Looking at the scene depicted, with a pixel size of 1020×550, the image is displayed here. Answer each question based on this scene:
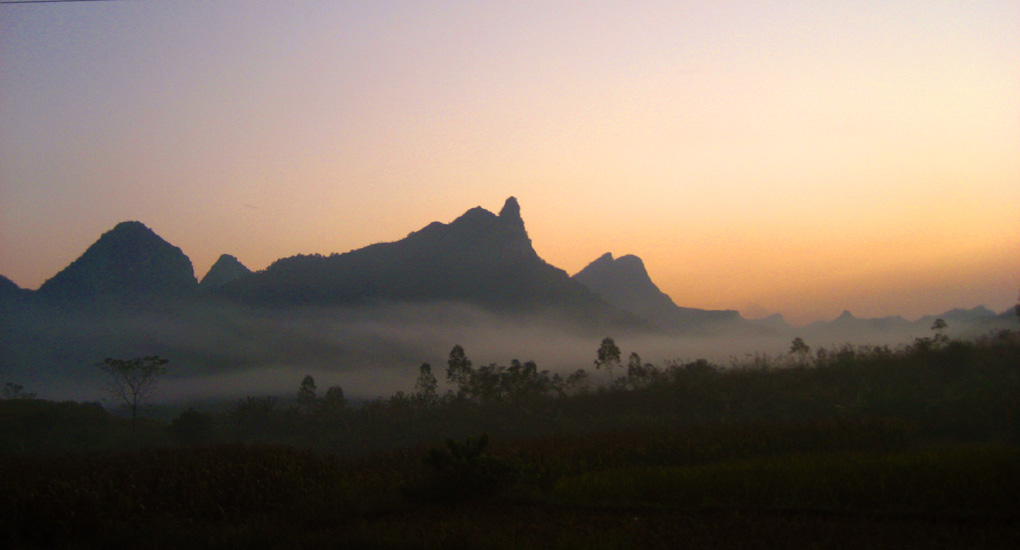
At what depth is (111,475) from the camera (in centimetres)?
1220

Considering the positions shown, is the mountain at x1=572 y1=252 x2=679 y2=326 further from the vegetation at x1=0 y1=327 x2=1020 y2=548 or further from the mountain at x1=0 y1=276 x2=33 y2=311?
the vegetation at x1=0 y1=327 x2=1020 y2=548

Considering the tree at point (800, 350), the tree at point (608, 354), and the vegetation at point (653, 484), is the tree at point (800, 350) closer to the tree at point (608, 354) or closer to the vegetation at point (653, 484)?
the vegetation at point (653, 484)

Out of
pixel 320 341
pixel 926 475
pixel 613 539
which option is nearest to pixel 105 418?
pixel 613 539

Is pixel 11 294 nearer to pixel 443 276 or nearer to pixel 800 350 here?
pixel 443 276

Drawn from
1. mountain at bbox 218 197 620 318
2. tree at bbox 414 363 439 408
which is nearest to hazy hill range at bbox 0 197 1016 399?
mountain at bbox 218 197 620 318

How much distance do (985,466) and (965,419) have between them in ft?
24.6

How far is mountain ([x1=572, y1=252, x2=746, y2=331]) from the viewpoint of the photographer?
156625 millimetres

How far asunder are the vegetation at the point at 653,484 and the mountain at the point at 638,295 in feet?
432

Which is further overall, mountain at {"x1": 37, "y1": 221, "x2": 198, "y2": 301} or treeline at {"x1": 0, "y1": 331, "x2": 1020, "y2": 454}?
mountain at {"x1": 37, "y1": 221, "x2": 198, "y2": 301}

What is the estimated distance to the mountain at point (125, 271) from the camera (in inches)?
5138

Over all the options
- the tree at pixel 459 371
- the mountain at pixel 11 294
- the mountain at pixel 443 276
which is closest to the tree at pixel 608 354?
the tree at pixel 459 371

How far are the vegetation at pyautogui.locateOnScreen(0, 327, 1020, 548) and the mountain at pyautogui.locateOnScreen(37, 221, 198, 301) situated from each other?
140m

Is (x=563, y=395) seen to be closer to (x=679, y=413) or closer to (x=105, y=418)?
(x=679, y=413)

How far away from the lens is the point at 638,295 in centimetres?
17088
